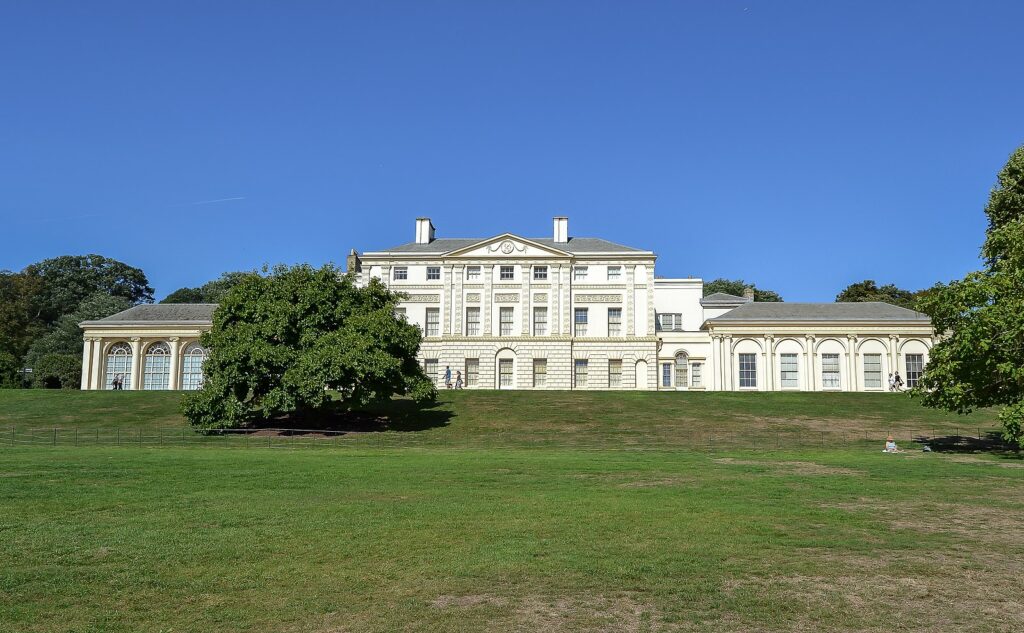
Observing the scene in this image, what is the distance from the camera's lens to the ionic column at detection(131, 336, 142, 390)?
62.5 metres

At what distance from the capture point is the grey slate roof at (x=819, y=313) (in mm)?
59656

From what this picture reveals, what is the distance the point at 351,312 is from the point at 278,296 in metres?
3.71

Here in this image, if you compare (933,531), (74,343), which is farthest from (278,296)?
(74,343)

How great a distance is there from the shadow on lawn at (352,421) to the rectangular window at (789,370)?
31453 mm

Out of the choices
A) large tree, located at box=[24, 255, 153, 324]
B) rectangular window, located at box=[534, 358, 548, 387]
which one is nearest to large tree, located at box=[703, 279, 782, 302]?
rectangular window, located at box=[534, 358, 548, 387]

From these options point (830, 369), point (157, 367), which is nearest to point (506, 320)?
point (830, 369)

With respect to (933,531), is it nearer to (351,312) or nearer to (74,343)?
(351,312)

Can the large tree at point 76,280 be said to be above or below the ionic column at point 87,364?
above

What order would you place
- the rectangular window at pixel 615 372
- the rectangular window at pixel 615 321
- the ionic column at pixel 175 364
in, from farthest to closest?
1. the rectangular window at pixel 615 321
2. the rectangular window at pixel 615 372
3. the ionic column at pixel 175 364

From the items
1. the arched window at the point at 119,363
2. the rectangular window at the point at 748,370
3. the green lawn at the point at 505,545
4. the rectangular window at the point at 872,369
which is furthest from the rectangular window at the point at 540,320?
the green lawn at the point at 505,545

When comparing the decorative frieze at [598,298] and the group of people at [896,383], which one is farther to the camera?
the decorative frieze at [598,298]

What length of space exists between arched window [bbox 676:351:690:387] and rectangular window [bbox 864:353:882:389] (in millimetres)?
13728

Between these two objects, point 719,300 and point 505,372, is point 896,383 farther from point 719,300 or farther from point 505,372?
point 505,372

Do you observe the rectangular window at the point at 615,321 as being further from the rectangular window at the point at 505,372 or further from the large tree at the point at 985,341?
the large tree at the point at 985,341
